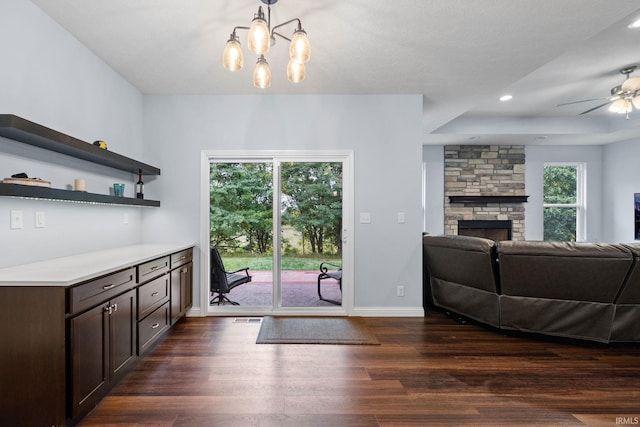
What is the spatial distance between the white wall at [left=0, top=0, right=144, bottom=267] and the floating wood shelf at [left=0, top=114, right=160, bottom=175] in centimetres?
9

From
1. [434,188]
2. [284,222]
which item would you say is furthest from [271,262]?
[434,188]

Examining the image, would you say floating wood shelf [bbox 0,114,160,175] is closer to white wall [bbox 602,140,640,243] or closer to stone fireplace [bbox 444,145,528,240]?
stone fireplace [bbox 444,145,528,240]

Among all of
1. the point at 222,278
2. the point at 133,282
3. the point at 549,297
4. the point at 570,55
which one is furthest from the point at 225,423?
the point at 570,55

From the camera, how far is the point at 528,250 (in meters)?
2.96

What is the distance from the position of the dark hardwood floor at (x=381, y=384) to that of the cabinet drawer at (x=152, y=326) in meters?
0.16

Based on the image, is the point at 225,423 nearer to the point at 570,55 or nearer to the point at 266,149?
the point at 266,149

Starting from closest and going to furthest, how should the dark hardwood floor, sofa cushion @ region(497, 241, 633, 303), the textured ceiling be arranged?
the dark hardwood floor
the textured ceiling
sofa cushion @ region(497, 241, 633, 303)

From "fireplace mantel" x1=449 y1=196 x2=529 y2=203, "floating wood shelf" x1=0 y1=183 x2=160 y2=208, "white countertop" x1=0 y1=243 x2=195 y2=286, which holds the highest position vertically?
"fireplace mantel" x1=449 y1=196 x2=529 y2=203

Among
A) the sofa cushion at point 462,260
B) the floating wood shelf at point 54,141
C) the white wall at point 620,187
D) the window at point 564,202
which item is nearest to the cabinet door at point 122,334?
the floating wood shelf at point 54,141

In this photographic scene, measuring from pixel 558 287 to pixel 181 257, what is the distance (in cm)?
366

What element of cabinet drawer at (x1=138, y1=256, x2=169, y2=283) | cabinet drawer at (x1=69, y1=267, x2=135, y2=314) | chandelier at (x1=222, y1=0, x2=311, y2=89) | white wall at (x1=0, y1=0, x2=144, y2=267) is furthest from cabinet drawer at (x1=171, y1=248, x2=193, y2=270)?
chandelier at (x1=222, y1=0, x2=311, y2=89)

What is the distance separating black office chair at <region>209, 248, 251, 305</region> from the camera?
383 cm

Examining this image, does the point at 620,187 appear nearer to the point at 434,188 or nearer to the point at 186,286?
the point at 434,188

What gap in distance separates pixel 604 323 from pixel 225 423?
3.25 m
